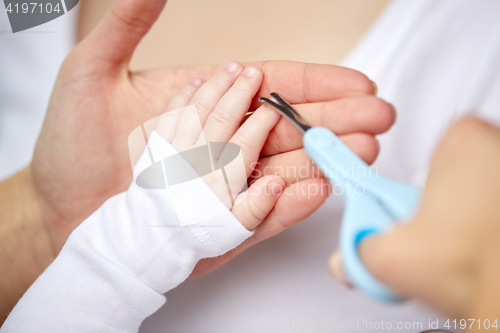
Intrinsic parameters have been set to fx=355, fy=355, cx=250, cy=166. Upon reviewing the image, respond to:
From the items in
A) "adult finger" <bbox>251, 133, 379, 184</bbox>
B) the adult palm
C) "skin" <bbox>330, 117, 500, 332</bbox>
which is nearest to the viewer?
"skin" <bbox>330, 117, 500, 332</bbox>

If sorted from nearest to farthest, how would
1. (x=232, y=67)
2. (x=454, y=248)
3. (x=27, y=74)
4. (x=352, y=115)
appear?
(x=454, y=248) → (x=352, y=115) → (x=232, y=67) → (x=27, y=74)

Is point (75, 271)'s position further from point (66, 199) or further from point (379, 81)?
point (379, 81)

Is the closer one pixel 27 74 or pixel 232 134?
pixel 232 134

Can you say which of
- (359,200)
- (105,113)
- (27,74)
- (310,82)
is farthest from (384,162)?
(27,74)

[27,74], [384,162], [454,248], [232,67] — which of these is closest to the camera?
[454,248]

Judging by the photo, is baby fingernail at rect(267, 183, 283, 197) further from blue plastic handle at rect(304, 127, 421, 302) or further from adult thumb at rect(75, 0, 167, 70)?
adult thumb at rect(75, 0, 167, 70)

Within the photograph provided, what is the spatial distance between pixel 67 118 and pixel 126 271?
0.98 feet

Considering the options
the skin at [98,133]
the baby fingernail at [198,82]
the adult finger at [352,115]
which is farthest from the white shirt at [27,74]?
the adult finger at [352,115]

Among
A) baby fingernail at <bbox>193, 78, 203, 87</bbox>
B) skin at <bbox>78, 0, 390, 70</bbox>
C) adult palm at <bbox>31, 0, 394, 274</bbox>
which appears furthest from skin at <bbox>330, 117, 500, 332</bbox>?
skin at <bbox>78, 0, 390, 70</bbox>

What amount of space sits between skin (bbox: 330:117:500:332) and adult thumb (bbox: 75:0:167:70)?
48 centimetres

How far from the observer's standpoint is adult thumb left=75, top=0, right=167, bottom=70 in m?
0.54

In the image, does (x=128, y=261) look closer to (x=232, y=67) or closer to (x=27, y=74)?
(x=232, y=67)

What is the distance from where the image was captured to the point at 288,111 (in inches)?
17.0

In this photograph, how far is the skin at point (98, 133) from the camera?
1.58 ft
